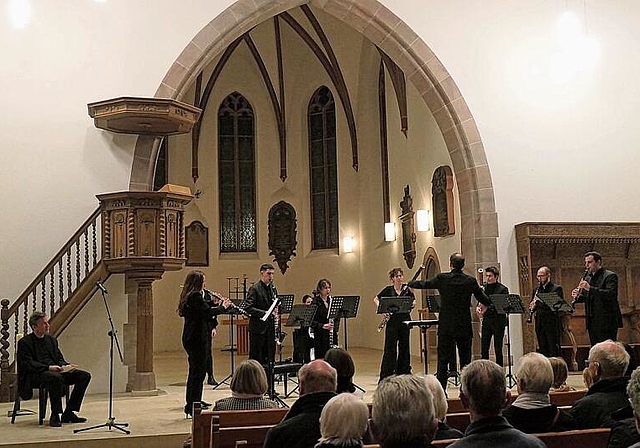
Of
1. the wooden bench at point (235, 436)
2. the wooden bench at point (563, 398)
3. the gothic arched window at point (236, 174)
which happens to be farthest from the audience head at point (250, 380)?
the gothic arched window at point (236, 174)

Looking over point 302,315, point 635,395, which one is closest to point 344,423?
point 635,395

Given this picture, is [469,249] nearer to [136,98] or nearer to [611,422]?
[136,98]

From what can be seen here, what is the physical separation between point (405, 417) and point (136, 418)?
5.43 m

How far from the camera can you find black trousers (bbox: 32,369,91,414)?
7340 millimetres

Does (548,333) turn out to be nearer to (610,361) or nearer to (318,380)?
(610,361)

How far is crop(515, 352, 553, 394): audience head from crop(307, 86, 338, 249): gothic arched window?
1397cm

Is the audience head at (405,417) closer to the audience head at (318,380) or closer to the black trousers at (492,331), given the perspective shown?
the audience head at (318,380)

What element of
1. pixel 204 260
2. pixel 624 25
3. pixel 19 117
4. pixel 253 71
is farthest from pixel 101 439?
pixel 253 71

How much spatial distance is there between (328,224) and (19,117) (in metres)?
9.15

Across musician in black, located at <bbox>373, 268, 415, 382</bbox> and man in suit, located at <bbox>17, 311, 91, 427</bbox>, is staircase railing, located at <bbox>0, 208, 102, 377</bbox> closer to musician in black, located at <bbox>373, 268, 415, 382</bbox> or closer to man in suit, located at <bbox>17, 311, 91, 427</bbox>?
man in suit, located at <bbox>17, 311, 91, 427</bbox>

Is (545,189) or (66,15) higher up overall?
(66,15)

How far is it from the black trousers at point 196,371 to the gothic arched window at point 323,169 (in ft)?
33.4

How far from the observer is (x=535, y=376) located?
3.87 m

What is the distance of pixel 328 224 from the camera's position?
18062mm
